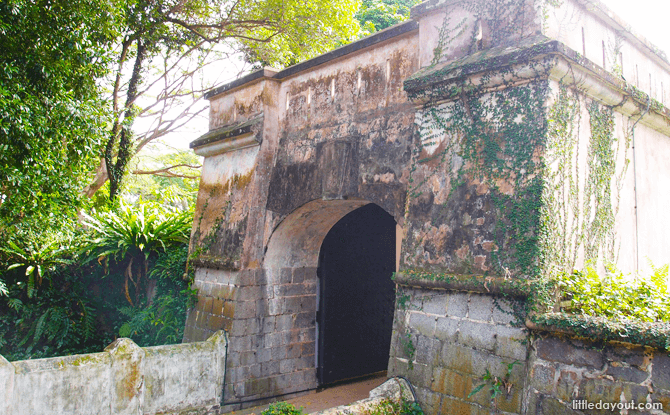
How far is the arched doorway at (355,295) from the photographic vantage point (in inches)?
297

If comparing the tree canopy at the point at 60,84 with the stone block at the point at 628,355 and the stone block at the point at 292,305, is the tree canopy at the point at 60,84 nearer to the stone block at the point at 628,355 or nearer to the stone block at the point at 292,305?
the stone block at the point at 292,305

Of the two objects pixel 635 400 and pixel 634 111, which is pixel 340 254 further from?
pixel 635 400

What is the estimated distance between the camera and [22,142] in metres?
6.14

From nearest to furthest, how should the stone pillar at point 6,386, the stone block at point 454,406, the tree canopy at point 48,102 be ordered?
the stone block at point 454,406, the stone pillar at point 6,386, the tree canopy at point 48,102

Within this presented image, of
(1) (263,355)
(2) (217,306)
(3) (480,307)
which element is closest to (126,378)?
(2) (217,306)

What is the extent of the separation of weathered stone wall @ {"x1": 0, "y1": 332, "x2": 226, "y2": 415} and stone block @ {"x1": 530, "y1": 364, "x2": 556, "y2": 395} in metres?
4.05

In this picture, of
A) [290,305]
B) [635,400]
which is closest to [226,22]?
[290,305]

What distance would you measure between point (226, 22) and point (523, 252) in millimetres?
9609

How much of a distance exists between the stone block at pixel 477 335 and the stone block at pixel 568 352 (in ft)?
1.26

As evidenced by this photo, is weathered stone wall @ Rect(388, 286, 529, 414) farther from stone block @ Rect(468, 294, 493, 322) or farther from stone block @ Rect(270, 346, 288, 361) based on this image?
stone block @ Rect(270, 346, 288, 361)

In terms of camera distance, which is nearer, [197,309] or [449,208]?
[449,208]

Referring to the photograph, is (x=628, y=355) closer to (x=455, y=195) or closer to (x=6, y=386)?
(x=455, y=195)

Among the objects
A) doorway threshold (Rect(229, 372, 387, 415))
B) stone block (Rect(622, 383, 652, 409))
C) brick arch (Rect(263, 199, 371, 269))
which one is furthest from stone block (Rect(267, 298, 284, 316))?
stone block (Rect(622, 383, 652, 409))

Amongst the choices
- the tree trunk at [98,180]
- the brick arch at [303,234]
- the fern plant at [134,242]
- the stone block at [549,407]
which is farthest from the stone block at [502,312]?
the tree trunk at [98,180]
